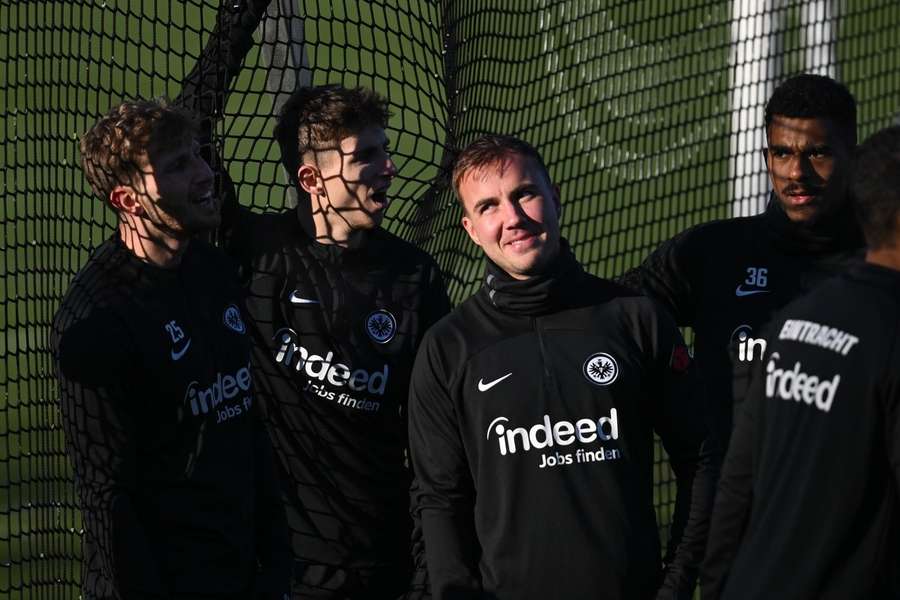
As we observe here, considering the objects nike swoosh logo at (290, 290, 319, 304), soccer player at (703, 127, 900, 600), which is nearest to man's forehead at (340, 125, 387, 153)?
nike swoosh logo at (290, 290, 319, 304)

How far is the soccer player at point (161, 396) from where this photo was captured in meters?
3.63

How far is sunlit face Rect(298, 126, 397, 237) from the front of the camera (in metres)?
4.28

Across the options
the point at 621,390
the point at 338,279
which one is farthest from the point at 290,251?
the point at 621,390

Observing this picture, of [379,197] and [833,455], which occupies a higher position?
[379,197]

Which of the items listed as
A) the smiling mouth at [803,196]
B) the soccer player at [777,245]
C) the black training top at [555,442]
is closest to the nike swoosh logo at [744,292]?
the soccer player at [777,245]

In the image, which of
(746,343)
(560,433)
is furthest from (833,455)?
(746,343)

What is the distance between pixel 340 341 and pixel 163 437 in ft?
2.29

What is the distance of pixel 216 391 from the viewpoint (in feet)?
12.5

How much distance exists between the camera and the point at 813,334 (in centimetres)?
275

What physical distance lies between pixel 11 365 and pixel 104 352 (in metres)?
5.91

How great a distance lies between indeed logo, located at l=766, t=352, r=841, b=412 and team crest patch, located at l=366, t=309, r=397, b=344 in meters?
1.62

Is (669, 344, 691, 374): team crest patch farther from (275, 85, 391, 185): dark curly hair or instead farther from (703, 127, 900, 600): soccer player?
(275, 85, 391, 185): dark curly hair

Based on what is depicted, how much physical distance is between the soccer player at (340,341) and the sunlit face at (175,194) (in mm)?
501

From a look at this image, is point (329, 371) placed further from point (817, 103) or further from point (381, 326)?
point (817, 103)
